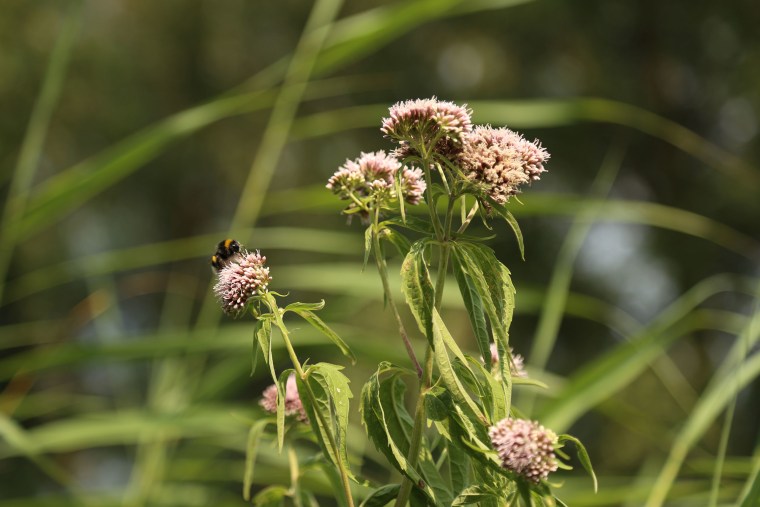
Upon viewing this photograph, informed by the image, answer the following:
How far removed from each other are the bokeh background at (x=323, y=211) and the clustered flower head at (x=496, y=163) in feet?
1.44

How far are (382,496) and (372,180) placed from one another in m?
0.23

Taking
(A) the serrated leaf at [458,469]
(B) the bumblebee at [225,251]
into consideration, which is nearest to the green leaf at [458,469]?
(A) the serrated leaf at [458,469]

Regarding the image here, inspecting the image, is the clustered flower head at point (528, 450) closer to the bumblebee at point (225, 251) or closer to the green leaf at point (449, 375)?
the green leaf at point (449, 375)

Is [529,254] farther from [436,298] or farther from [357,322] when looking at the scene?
[436,298]

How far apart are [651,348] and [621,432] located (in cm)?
352

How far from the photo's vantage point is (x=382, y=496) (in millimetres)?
638

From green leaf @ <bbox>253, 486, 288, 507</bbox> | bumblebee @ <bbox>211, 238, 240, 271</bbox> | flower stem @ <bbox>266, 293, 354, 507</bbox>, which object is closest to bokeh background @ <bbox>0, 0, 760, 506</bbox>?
bumblebee @ <bbox>211, 238, 240, 271</bbox>

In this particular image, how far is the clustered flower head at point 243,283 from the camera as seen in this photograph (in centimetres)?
65

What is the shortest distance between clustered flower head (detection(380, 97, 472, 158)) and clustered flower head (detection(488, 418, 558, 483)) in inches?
7.9

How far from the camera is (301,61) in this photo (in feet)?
5.13

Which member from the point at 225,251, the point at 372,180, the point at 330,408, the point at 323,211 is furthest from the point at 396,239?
the point at 323,211

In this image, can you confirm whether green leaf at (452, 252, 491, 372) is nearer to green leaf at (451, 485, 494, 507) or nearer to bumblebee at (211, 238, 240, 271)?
green leaf at (451, 485, 494, 507)

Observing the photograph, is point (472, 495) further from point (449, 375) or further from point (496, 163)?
point (496, 163)

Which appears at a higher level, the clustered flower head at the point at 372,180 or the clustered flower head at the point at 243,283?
the clustered flower head at the point at 372,180
